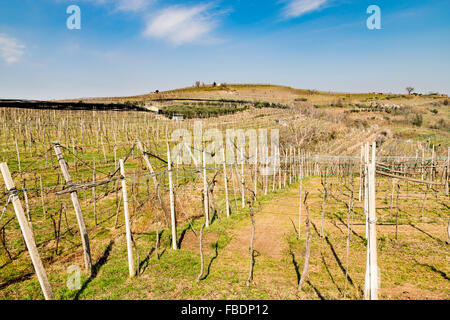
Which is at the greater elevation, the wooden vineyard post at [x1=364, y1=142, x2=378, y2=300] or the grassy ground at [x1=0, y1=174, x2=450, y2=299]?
the wooden vineyard post at [x1=364, y1=142, x2=378, y2=300]

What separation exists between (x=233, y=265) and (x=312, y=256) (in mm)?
2397

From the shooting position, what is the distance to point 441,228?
9414mm

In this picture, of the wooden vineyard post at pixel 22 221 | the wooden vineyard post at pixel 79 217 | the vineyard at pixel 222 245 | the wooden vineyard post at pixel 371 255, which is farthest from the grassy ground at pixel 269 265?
the wooden vineyard post at pixel 22 221

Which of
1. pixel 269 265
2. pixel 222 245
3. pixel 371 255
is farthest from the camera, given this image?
pixel 222 245

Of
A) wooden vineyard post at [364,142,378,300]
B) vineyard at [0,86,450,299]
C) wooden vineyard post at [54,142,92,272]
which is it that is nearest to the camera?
wooden vineyard post at [364,142,378,300]

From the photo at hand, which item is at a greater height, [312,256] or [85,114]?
[85,114]

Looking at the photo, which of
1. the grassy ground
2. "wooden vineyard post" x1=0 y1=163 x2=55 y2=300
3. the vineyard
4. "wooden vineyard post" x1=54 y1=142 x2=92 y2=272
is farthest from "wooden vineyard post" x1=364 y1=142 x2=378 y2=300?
"wooden vineyard post" x1=54 y1=142 x2=92 y2=272

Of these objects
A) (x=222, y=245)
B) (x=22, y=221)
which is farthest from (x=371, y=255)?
(x=22, y=221)

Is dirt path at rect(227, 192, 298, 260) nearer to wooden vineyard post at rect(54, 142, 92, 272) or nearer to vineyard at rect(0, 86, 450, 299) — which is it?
vineyard at rect(0, 86, 450, 299)

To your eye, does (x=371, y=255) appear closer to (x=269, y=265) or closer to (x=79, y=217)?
(x=269, y=265)

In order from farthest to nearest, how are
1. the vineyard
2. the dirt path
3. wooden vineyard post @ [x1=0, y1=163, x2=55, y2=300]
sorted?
the dirt path
the vineyard
wooden vineyard post @ [x1=0, y1=163, x2=55, y2=300]

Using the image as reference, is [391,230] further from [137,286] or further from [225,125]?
[225,125]

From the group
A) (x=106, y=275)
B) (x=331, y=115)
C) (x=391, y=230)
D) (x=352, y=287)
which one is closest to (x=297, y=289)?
(x=352, y=287)

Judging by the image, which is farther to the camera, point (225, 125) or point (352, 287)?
point (225, 125)
